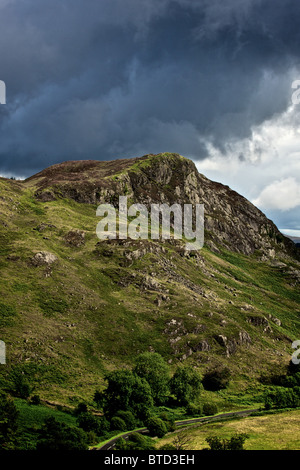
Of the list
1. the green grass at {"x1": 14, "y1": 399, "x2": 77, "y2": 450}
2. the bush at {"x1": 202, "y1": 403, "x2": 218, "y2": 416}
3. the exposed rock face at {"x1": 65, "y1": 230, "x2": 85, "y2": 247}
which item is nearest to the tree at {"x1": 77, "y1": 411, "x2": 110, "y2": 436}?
the green grass at {"x1": 14, "y1": 399, "x2": 77, "y2": 450}

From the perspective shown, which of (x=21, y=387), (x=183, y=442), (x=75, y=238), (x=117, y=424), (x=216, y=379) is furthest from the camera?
(x=75, y=238)

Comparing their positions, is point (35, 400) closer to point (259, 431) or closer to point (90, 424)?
point (90, 424)

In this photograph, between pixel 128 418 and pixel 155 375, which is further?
pixel 155 375

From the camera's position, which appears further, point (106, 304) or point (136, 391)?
point (106, 304)

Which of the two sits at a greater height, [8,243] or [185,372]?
[8,243]

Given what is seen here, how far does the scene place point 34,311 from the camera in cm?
9462

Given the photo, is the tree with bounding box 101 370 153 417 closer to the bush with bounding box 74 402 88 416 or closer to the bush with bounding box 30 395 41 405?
the bush with bounding box 74 402 88 416

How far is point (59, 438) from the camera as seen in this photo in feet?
152

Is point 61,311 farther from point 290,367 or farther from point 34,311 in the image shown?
point 290,367

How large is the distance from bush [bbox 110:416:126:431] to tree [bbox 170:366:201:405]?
23513 mm

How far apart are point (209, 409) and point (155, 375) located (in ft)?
44.9

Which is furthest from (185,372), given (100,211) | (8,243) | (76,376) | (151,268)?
(100,211)

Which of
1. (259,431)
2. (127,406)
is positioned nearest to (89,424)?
(127,406)

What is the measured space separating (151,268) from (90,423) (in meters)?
78.1
